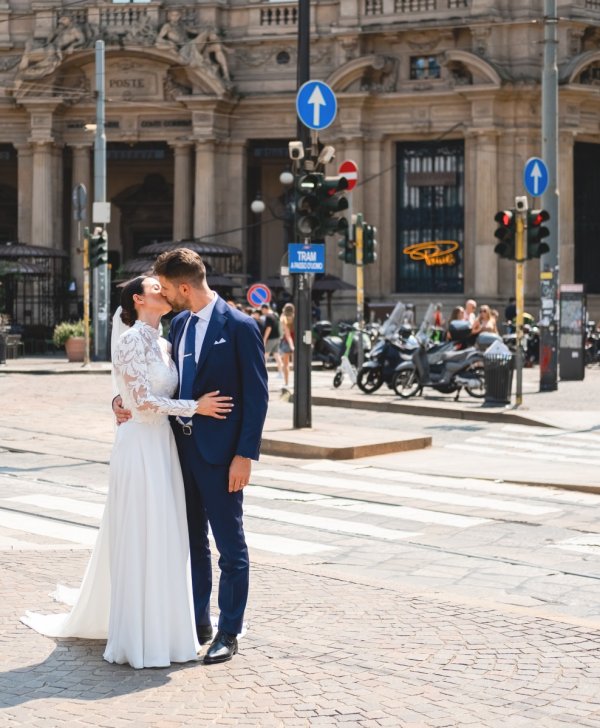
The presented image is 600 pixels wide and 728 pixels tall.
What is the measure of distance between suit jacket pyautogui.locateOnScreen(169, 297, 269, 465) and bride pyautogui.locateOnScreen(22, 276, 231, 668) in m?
0.08

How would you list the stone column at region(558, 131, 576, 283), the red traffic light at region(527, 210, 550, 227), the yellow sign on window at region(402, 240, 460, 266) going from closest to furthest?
the red traffic light at region(527, 210, 550, 227) < the stone column at region(558, 131, 576, 283) < the yellow sign on window at region(402, 240, 460, 266)

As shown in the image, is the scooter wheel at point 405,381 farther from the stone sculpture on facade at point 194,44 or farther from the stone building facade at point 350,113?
the stone sculpture on facade at point 194,44

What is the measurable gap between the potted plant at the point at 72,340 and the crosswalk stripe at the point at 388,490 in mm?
21969

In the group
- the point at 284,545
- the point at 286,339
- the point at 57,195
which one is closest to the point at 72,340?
the point at 286,339

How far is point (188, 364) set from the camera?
6859 millimetres

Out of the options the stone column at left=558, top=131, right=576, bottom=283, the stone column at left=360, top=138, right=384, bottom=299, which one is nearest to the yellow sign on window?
the stone column at left=360, top=138, right=384, bottom=299

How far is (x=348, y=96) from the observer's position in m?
44.5

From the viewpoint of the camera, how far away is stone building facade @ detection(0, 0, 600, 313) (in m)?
43.2

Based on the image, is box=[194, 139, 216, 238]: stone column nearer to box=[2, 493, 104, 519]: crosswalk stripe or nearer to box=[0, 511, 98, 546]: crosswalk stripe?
box=[2, 493, 104, 519]: crosswalk stripe

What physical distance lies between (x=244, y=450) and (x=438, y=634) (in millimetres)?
1444

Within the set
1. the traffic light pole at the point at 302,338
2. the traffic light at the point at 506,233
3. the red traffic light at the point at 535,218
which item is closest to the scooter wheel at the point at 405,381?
the traffic light at the point at 506,233

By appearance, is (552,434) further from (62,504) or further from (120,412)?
(120,412)

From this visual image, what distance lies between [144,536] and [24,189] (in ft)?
143

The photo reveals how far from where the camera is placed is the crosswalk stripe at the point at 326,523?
10.9 m
